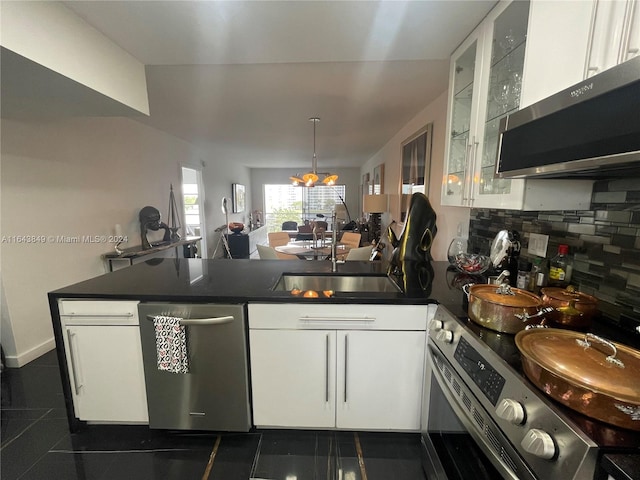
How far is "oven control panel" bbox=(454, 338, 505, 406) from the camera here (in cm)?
79

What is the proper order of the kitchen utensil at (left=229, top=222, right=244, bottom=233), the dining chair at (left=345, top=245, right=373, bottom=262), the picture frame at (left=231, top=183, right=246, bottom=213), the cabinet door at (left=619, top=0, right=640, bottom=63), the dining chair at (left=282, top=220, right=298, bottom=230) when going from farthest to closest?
the dining chair at (left=282, top=220, right=298, bottom=230)
the picture frame at (left=231, top=183, right=246, bottom=213)
the kitchen utensil at (left=229, top=222, right=244, bottom=233)
the dining chair at (left=345, top=245, right=373, bottom=262)
the cabinet door at (left=619, top=0, right=640, bottom=63)

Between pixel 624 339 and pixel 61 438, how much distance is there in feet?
8.88

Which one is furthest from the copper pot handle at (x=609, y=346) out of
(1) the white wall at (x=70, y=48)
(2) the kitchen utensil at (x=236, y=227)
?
(2) the kitchen utensil at (x=236, y=227)

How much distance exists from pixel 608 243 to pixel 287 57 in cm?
187

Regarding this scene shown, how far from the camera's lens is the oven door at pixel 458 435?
74 centimetres

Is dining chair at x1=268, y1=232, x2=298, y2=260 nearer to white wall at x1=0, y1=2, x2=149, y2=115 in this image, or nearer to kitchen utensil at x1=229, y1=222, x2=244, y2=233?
kitchen utensil at x1=229, y1=222, x2=244, y2=233

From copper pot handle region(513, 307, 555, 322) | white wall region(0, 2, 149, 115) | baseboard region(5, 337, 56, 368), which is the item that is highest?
white wall region(0, 2, 149, 115)

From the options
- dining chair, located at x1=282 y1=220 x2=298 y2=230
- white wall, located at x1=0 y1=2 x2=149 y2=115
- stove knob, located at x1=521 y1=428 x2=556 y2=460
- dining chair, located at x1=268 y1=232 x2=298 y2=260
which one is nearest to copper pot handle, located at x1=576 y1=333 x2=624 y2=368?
stove knob, located at x1=521 y1=428 x2=556 y2=460

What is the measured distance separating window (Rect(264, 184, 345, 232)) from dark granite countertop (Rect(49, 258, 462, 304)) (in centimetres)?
746

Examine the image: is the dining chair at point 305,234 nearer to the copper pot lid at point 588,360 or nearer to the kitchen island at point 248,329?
the kitchen island at point 248,329

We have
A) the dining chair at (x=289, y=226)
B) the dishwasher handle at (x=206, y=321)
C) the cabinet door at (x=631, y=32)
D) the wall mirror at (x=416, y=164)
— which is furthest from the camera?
the dining chair at (x=289, y=226)

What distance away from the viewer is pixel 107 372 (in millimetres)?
1480

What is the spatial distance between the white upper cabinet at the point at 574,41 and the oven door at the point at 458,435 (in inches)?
43.2

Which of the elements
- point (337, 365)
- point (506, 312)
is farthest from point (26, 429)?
point (506, 312)
